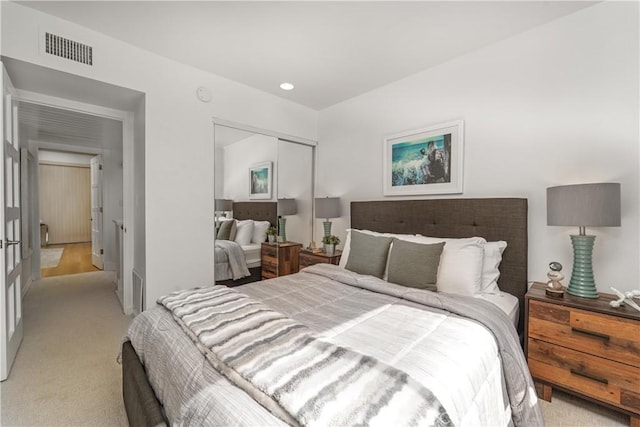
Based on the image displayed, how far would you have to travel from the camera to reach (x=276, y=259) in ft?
12.0

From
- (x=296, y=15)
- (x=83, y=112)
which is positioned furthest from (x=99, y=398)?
(x=296, y=15)

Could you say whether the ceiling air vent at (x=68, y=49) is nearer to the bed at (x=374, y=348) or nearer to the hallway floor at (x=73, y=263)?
the bed at (x=374, y=348)

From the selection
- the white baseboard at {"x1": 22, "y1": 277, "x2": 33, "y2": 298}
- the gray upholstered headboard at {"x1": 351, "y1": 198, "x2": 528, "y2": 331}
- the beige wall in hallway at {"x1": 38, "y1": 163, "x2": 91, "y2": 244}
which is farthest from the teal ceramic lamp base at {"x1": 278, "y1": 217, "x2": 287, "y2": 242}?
the beige wall in hallway at {"x1": 38, "y1": 163, "x2": 91, "y2": 244}

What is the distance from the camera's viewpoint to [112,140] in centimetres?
420

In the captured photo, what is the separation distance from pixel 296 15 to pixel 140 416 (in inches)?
98.5

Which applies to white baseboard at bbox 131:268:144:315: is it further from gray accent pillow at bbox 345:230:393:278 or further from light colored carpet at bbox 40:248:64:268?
light colored carpet at bbox 40:248:64:268

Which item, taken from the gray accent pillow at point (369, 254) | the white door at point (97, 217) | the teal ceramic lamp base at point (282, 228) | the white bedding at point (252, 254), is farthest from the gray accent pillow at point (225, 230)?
the white door at point (97, 217)

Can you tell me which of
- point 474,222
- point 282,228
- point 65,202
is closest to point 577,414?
point 474,222

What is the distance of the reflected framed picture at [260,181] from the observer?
138 inches

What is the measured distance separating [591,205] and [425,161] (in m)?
1.36

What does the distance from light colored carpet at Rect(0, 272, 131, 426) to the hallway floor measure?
1405 millimetres

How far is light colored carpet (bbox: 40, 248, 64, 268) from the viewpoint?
553 cm

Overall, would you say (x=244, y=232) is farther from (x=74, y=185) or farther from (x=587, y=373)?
(x=74, y=185)

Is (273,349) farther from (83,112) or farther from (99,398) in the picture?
(83,112)
